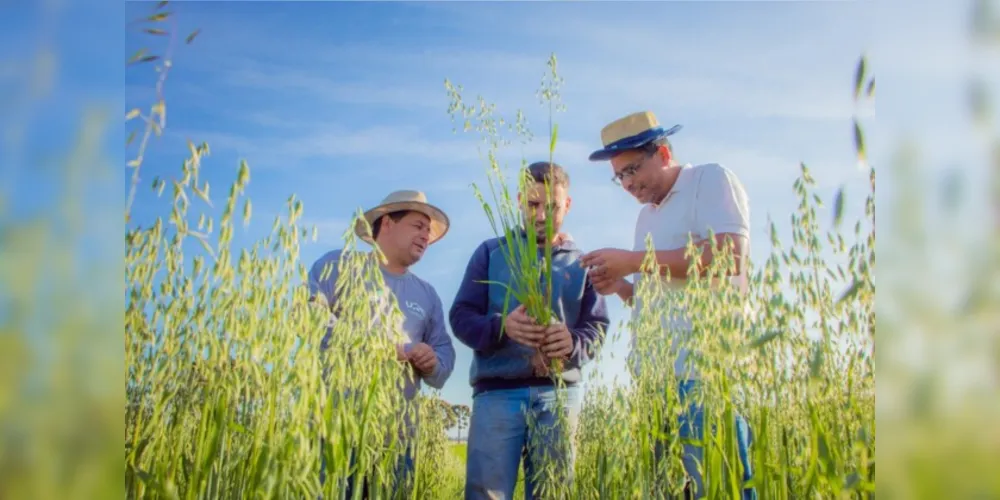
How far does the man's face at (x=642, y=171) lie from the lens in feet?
8.34

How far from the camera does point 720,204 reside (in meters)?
2.26

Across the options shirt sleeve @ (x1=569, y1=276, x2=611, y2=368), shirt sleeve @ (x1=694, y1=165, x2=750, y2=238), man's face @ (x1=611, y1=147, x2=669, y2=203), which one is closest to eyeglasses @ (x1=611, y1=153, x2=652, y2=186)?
man's face @ (x1=611, y1=147, x2=669, y2=203)

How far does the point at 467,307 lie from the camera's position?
9.59ft

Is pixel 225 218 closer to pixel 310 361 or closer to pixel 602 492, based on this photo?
pixel 310 361

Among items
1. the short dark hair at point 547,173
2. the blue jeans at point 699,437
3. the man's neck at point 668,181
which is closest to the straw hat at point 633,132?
the man's neck at point 668,181

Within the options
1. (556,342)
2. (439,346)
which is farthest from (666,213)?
(439,346)

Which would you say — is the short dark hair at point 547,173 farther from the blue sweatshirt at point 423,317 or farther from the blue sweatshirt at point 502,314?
the blue sweatshirt at point 423,317

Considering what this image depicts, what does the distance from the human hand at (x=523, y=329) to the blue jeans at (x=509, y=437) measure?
23cm

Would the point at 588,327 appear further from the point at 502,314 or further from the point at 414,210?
the point at 414,210

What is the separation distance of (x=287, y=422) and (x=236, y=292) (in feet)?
0.86

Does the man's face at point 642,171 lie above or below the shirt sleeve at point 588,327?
above

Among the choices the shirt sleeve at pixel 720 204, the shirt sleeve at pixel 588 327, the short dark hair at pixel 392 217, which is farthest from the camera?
the short dark hair at pixel 392 217

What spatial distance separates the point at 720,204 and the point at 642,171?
14.7 inches

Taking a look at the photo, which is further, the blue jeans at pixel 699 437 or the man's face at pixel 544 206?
the man's face at pixel 544 206
